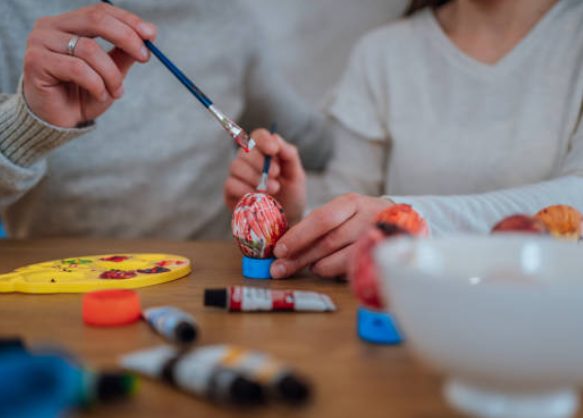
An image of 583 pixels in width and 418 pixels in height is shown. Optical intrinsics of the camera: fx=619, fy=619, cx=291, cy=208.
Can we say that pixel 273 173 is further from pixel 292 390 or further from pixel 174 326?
pixel 292 390

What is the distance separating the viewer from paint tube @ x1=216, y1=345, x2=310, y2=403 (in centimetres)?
38

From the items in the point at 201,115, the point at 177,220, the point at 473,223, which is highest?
the point at 201,115

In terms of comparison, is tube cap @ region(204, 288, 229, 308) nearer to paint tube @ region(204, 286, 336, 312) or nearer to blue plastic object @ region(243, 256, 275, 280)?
paint tube @ region(204, 286, 336, 312)

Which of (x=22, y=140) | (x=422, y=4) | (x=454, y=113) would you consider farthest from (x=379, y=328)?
(x=422, y=4)

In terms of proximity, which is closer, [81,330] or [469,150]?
[81,330]

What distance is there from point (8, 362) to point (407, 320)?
0.22 meters

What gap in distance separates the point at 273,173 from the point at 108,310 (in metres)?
0.42

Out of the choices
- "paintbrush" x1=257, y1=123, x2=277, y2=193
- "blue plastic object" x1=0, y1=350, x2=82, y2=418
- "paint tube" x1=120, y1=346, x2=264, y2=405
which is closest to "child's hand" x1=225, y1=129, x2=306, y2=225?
"paintbrush" x1=257, y1=123, x2=277, y2=193

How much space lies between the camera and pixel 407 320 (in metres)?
0.37

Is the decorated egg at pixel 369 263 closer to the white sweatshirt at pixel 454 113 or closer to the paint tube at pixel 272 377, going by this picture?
the paint tube at pixel 272 377

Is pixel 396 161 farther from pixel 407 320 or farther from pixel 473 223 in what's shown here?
pixel 407 320

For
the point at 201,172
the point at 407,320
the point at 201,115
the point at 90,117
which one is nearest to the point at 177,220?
the point at 201,172

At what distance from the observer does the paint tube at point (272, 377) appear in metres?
0.38

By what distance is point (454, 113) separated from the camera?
1193 mm
